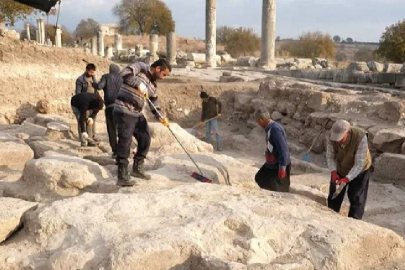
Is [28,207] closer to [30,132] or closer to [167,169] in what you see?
[167,169]

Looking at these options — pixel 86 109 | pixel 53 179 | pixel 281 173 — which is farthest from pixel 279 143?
pixel 86 109

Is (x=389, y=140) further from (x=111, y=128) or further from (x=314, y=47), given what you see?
(x=314, y=47)

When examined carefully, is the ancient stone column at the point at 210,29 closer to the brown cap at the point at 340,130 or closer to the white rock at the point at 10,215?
the brown cap at the point at 340,130

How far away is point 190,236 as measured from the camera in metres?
3.24

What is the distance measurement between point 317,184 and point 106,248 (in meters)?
4.26

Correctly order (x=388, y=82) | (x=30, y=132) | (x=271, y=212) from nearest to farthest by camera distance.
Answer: (x=271, y=212), (x=30, y=132), (x=388, y=82)

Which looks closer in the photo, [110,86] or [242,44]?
[110,86]

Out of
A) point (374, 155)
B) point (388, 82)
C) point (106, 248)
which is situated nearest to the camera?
point (106, 248)

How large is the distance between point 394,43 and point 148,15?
33.6 metres

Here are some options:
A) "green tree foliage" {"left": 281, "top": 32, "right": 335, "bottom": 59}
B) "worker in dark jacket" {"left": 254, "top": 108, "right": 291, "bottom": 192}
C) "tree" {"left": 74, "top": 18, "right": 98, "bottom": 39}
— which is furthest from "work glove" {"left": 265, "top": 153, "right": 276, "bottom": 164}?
"tree" {"left": 74, "top": 18, "right": 98, "bottom": 39}

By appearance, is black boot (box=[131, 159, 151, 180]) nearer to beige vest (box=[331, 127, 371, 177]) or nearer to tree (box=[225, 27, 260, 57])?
beige vest (box=[331, 127, 371, 177])

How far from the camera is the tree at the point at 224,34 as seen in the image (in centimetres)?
4769

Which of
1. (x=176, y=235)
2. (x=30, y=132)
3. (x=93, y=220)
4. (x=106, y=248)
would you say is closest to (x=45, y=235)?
(x=93, y=220)

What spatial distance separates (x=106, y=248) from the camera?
313 cm
